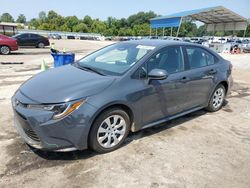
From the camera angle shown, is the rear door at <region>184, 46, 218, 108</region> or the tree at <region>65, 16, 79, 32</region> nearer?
the rear door at <region>184, 46, 218, 108</region>

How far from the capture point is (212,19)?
36281 millimetres

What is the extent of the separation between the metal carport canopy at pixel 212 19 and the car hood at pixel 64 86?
28013 millimetres

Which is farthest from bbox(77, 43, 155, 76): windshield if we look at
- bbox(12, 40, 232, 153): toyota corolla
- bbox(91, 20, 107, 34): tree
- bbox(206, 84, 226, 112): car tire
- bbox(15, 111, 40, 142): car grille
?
bbox(91, 20, 107, 34): tree

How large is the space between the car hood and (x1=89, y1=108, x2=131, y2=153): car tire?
40 cm

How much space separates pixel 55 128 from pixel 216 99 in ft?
13.0

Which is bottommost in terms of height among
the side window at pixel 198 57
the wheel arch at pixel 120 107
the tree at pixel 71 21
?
the wheel arch at pixel 120 107

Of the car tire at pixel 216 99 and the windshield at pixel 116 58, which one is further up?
the windshield at pixel 116 58

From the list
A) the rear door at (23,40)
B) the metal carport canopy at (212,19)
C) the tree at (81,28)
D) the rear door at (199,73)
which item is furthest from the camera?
the tree at (81,28)

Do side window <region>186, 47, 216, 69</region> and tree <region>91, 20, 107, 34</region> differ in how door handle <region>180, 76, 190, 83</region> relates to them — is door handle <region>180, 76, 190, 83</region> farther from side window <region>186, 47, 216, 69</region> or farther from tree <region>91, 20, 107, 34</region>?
tree <region>91, 20, 107, 34</region>

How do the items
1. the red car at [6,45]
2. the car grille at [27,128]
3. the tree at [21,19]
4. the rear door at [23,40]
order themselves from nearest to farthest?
the car grille at [27,128]
the red car at [6,45]
the rear door at [23,40]
the tree at [21,19]

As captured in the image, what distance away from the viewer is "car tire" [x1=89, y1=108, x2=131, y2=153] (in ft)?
11.7

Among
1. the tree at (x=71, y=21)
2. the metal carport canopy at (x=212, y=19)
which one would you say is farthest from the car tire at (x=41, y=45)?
the tree at (x=71, y=21)

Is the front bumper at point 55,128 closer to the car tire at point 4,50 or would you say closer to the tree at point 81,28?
the car tire at point 4,50

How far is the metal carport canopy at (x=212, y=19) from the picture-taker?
98.9 feet
